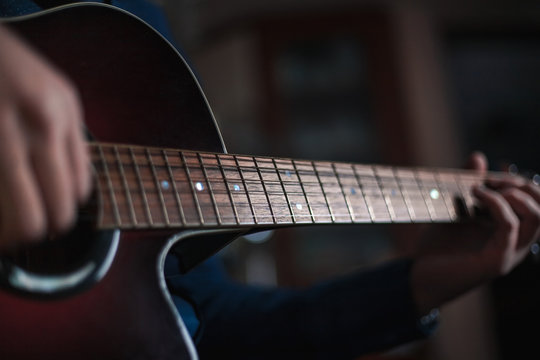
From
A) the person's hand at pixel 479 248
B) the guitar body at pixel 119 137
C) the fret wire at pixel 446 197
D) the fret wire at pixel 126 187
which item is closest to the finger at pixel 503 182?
the person's hand at pixel 479 248

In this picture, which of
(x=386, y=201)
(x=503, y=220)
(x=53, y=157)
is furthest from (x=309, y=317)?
(x=53, y=157)

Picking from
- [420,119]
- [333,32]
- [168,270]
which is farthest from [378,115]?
[168,270]

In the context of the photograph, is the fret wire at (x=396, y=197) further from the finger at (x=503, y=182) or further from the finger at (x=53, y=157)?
the finger at (x=53, y=157)

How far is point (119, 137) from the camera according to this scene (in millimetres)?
397

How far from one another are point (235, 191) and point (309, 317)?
37 centimetres

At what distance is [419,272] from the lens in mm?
754

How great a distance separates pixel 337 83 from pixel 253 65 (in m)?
0.55

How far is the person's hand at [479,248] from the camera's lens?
744 millimetres

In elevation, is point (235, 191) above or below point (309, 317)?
above

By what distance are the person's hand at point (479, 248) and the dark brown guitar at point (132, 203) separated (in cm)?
30

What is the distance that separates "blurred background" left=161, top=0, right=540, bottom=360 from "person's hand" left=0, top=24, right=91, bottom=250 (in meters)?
2.36

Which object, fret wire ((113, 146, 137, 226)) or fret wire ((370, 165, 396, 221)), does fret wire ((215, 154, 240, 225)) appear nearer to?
fret wire ((113, 146, 137, 226))

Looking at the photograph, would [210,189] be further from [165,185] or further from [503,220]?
[503,220]

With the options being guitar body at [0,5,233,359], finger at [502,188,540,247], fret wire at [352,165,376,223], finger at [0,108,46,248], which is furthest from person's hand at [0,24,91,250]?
Result: finger at [502,188,540,247]
